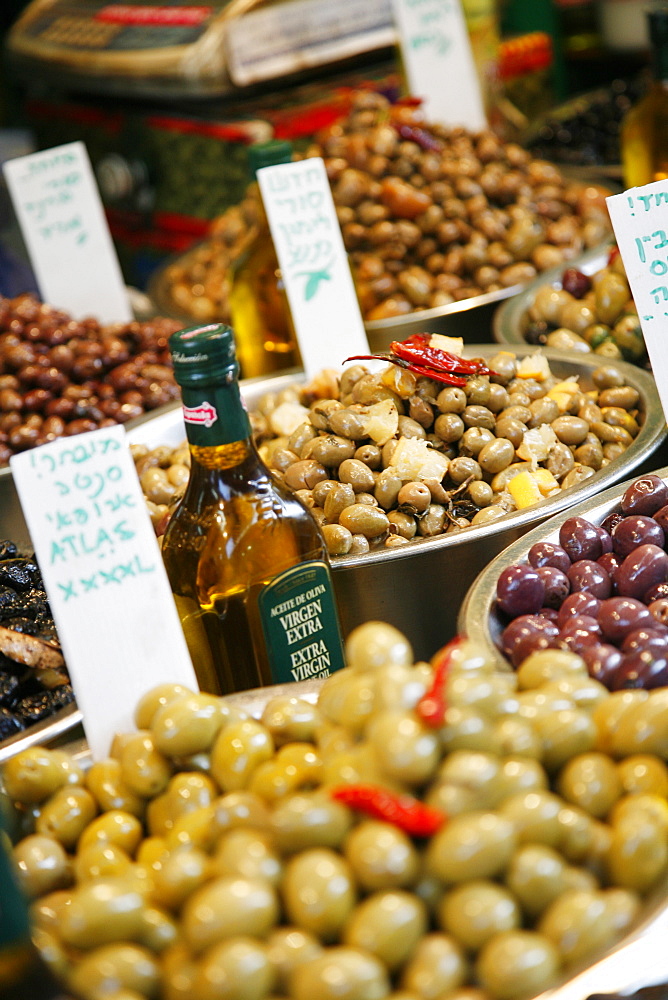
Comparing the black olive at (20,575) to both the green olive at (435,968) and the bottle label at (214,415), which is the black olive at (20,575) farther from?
the green olive at (435,968)

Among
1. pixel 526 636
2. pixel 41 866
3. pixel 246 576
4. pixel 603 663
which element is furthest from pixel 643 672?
pixel 41 866

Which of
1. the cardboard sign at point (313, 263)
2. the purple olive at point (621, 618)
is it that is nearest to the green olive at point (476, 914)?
the purple olive at point (621, 618)

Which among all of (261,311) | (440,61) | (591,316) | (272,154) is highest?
(440,61)

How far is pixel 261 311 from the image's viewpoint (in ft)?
7.93

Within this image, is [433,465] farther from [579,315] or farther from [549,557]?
[579,315]

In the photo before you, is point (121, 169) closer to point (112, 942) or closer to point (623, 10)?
point (623, 10)

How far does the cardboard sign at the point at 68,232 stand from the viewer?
8.63 ft

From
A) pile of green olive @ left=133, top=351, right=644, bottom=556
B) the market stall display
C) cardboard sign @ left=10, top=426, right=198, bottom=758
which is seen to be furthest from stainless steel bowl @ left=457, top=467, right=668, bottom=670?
the market stall display

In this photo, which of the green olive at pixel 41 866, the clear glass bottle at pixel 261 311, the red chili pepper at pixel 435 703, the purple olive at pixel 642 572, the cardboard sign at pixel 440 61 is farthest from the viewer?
the cardboard sign at pixel 440 61

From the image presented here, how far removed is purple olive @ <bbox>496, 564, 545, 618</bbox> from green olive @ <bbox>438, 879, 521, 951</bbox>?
50cm

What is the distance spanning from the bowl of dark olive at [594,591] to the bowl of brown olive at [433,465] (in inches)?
3.4

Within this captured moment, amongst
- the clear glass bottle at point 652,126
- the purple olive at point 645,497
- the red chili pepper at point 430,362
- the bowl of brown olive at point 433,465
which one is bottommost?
the purple olive at point 645,497

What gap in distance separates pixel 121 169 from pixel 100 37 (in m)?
0.47

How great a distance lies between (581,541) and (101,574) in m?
0.60
